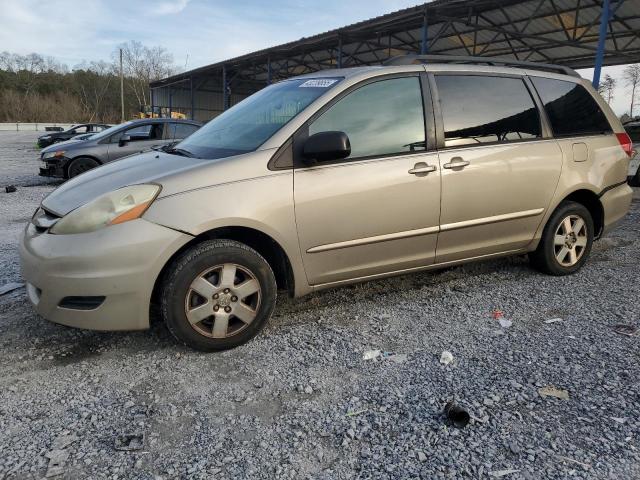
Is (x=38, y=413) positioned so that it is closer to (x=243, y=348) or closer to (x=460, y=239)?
(x=243, y=348)

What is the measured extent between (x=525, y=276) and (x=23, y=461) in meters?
3.91

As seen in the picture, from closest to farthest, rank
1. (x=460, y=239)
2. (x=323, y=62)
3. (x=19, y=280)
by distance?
(x=460, y=239)
(x=19, y=280)
(x=323, y=62)

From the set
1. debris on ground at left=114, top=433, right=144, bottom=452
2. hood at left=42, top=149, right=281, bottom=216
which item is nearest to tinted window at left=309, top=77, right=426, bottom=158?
hood at left=42, top=149, right=281, bottom=216

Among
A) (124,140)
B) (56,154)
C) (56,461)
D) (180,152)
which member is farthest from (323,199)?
(56,154)

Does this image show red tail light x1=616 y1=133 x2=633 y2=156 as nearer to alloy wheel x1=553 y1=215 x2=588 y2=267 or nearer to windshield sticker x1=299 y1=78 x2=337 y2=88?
alloy wheel x1=553 y1=215 x2=588 y2=267

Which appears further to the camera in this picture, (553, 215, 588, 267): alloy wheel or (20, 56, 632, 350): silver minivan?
(553, 215, 588, 267): alloy wheel

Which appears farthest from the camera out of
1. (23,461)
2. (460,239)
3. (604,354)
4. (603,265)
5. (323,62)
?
(323,62)

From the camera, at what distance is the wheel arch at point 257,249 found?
2.83m

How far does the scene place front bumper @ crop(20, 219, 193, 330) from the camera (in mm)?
2600

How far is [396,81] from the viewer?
11.2 ft

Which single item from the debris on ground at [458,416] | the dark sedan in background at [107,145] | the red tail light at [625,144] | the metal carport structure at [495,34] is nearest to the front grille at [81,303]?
the debris on ground at [458,416]

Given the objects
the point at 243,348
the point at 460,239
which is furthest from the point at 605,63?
the point at 243,348

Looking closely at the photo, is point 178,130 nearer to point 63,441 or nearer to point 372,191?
point 372,191

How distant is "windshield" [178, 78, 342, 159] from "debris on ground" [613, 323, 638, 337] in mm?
2526
